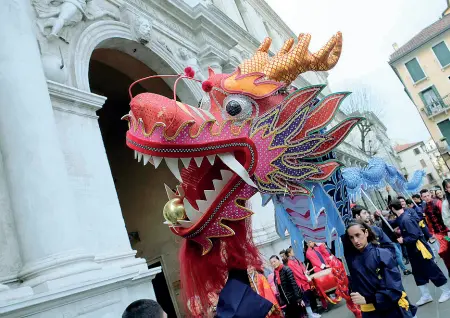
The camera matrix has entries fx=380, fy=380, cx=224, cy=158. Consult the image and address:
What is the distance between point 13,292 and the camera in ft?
10.4

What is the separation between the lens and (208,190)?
1.72m

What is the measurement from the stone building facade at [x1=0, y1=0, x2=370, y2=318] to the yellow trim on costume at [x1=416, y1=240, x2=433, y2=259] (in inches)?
149

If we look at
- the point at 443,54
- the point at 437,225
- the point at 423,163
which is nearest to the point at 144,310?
the point at 437,225

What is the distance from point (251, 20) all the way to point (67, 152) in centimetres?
1257

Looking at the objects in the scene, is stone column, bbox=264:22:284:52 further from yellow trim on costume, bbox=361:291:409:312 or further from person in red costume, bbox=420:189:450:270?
yellow trim on costume, bbox=361:291:409:312

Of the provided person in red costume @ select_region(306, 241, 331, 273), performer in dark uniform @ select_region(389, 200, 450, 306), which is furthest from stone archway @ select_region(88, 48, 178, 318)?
performer in dark uniform @ select_region(389, 200, 450, 306)

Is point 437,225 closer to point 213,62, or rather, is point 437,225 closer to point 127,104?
point 213,62

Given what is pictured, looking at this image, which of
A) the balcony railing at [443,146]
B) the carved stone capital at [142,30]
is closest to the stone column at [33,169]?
the carved stone capital at [142,30]

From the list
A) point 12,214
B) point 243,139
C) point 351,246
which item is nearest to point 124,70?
point 12,214

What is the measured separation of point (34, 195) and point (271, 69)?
9.28 feet

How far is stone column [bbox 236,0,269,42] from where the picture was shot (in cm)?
1517

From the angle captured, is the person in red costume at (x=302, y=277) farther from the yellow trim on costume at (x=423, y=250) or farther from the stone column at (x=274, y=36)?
the stone column at (x=274, y=36)

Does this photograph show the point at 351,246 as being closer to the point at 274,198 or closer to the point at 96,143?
the point at 274,198

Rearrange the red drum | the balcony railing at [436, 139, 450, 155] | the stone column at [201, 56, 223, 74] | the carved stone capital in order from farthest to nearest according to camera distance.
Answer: the balcony railing at [436, 139, 450, 155]
the stone column at [201, 56, 223, 74]
the red drum
the carved stone capital
